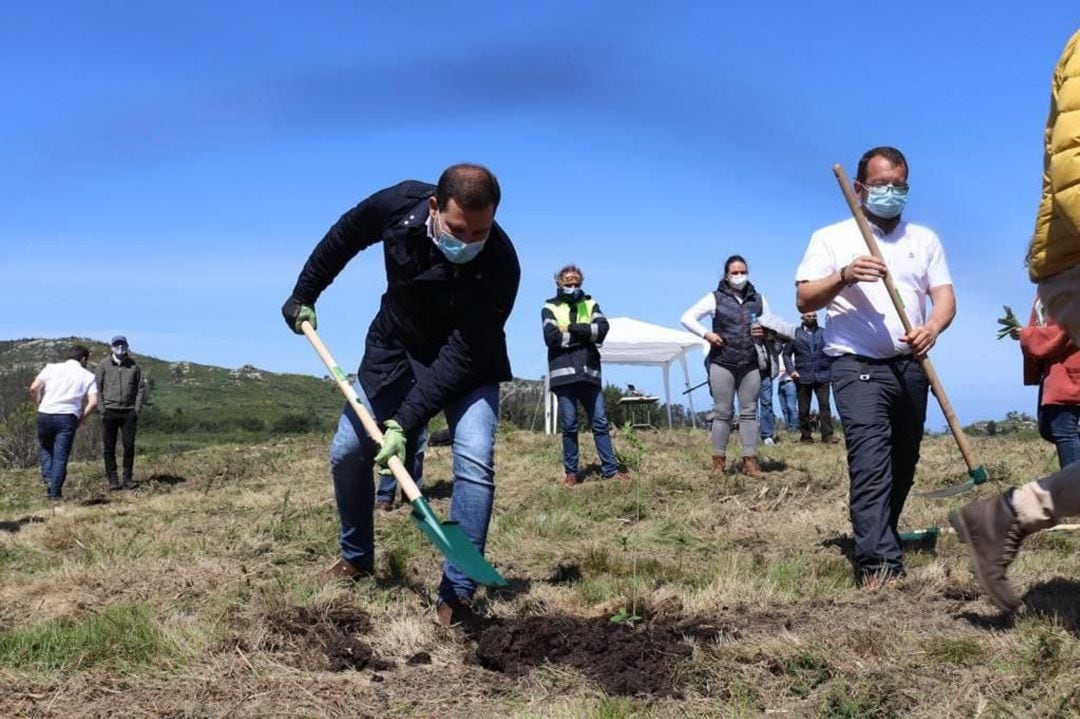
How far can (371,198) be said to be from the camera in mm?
4887

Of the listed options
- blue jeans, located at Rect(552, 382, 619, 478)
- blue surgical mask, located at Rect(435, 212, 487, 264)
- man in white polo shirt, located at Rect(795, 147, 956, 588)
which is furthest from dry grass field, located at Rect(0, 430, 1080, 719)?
blue jeans, located at Rect(552, 382, 619, 478)

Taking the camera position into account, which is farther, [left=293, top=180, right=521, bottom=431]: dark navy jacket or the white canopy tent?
the white canopy tent

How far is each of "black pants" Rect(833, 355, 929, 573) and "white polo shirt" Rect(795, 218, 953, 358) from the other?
0.28ft

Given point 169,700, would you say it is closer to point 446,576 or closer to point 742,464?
point 446,576

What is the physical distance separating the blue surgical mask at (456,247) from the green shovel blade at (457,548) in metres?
0.98

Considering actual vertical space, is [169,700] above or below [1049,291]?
below

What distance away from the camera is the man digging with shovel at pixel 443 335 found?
4.42 meters

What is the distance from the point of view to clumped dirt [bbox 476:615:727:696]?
3.57 m

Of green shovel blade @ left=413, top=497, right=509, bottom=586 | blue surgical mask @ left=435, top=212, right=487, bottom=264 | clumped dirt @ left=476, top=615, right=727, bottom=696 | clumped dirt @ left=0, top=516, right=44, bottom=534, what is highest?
blue surgical mask @ left=435, top=212, right=487, bottom=264

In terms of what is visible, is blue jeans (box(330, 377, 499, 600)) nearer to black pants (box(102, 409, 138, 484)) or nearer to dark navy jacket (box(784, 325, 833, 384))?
black pants (box(102, 409, 138, 484))

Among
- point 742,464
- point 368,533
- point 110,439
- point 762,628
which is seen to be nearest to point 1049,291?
point 762,628

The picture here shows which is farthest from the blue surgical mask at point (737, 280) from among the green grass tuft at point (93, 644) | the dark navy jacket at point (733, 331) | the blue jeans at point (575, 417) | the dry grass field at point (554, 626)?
the green grass tuft at point (93, 644)

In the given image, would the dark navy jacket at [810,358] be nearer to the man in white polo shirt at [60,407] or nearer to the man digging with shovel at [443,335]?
the man in white polo shirt at [60,407]

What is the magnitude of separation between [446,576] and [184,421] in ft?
83.3
